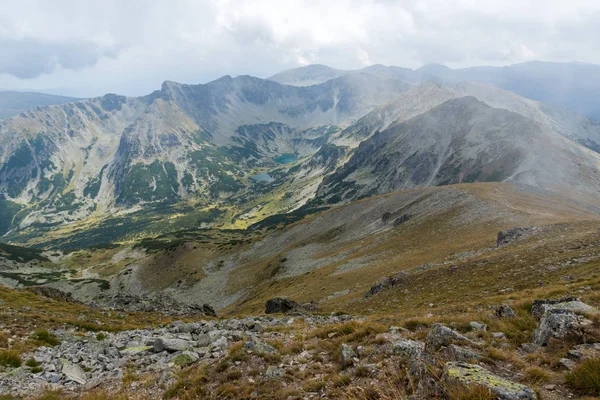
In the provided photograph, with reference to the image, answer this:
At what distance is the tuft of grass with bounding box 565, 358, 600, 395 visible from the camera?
6191 mm

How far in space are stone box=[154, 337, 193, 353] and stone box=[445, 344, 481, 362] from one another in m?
12.0

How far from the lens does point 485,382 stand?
649cm

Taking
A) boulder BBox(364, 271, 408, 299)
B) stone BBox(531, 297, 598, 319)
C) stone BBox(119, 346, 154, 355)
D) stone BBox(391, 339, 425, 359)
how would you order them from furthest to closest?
boulder BBox(364, 271, 408, 299), stone BBox(119, 346, 154, 355), stone BBox(531, 297, 598, 319), stone BBox(391, 339, 425, 359)

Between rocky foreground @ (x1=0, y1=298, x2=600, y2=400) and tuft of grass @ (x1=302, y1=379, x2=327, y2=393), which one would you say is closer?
rocky foreground @ (x1=0, y1=298, x2=600, y2=400)

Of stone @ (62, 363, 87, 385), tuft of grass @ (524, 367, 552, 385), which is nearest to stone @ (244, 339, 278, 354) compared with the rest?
stone @ (62, 363, 87, 385)

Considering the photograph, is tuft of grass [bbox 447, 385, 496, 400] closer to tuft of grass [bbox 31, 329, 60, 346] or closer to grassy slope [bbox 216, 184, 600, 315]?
grassy slope [bbox 216, 184, 600, 315]

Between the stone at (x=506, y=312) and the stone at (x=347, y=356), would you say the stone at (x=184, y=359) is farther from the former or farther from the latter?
the stone at (x=506, y=312)

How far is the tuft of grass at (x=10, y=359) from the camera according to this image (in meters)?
13.1

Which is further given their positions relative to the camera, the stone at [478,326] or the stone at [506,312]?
the stone at [506,312]

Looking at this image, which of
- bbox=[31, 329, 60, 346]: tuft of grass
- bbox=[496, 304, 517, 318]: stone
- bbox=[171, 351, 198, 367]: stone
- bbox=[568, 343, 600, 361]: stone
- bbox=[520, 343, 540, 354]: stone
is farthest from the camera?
bbox=[31, 329, 60, 346]: tuft of grass

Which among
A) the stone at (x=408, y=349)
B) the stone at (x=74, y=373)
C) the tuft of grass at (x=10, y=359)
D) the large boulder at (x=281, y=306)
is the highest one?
the stone at (x=408, y=349)

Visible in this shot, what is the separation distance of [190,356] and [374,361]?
8181 millimetres

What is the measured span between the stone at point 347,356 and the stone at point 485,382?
374 centimetres

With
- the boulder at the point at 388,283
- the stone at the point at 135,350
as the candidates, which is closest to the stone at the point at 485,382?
the stone at the point at 135,350
